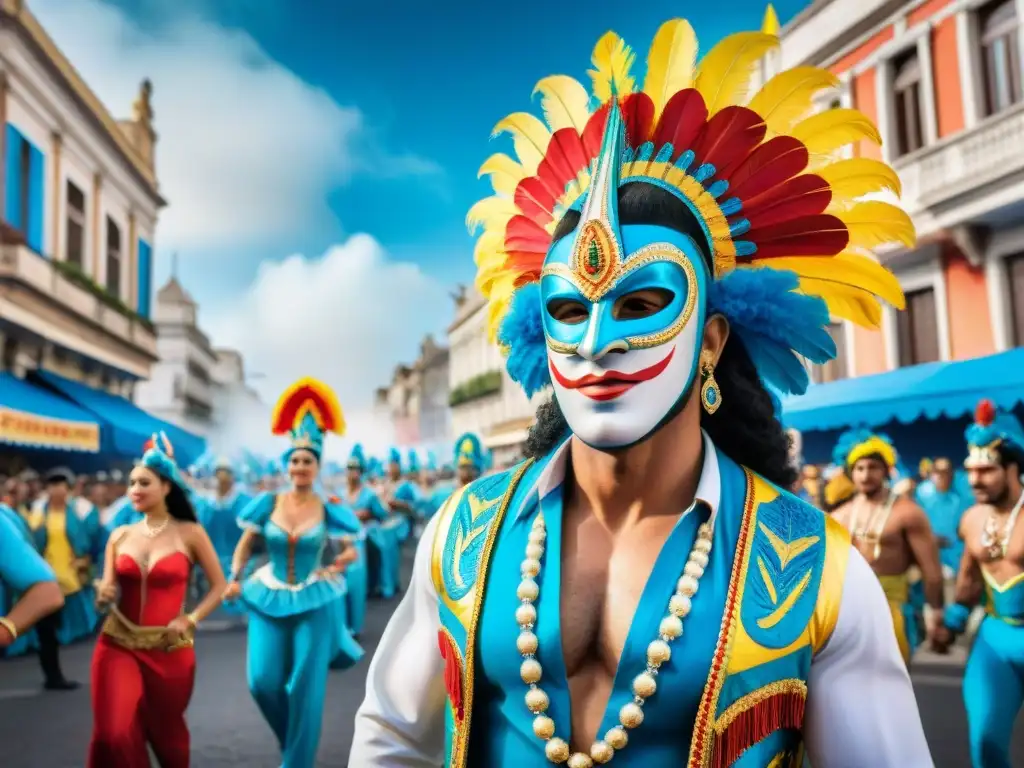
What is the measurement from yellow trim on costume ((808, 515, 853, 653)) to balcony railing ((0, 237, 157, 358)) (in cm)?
1637

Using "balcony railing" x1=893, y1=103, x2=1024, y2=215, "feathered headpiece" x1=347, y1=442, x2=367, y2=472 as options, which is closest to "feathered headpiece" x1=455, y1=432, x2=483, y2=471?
"feathered headpiece" x1=347, y1=442, x2=367, y2=472

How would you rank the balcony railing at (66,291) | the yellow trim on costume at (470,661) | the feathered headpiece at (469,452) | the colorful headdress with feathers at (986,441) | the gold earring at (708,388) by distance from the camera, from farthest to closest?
the balcony railing at (66,291), the feathered headpiece at (469,452), the colorful headdress with feathers at (986,441), the gold earring at (708,388), the yellow trim on costume at (470,661)

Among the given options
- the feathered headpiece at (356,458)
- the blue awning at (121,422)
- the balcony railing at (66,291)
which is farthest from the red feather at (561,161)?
the blue awning at (121,422)

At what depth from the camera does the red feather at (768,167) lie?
218 centimetres

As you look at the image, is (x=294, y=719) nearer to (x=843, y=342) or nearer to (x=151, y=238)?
(x=843, y=342)

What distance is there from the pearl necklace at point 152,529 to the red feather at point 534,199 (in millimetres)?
3401

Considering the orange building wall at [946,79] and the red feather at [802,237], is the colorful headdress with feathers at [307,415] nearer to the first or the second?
the red feather at [802,237]

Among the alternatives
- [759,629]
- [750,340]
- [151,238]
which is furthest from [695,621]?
[151,238]

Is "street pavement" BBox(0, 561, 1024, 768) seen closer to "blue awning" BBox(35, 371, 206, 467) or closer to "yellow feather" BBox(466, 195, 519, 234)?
"yellow feather" BBox(466, 195, 519, 234)

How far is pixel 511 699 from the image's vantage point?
192 centimetres

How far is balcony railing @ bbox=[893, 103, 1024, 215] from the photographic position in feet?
39.6

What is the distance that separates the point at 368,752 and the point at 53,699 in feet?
22.8

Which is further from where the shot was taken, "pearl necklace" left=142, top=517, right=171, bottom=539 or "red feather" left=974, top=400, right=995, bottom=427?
"red feather" left=974, top=400, right=995, bottom=427

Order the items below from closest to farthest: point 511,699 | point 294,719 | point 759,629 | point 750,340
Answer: point 759,629 < point 511,699 < point 750,340 < point 294,719
